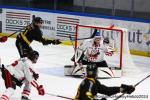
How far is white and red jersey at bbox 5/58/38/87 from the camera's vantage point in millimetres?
7801

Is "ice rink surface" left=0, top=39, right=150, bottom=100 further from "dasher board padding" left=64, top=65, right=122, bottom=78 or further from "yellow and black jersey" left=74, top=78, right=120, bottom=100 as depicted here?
"yellow and black jersey" left=74, top=78, right=120, bottom=100

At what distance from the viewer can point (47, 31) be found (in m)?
15.2

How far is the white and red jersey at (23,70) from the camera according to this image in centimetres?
780

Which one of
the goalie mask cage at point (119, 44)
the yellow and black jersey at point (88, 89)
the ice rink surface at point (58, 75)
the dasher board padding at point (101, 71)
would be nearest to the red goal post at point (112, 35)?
the goalie mask cage at point (119, 44)

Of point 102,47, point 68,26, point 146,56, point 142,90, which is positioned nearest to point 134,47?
point 146,56

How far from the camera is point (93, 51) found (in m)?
10.5

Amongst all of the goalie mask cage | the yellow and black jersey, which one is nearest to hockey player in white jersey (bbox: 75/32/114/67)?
the goalie mask cage

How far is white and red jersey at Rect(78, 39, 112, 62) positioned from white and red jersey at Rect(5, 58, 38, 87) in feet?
9.25

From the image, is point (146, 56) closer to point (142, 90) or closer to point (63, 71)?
point (63, 71)

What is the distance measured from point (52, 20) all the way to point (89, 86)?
9.31m

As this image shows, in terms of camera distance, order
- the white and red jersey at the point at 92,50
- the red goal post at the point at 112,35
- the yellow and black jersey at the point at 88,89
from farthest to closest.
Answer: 1. the red goal post at the point at 112,35
2. the white and red jersey at the point at 92,50
3. the yellow and black jersey at the point at 88,89

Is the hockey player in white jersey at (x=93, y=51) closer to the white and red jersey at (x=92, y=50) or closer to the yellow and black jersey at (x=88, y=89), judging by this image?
the white and red jersey at (x=92, y=50)

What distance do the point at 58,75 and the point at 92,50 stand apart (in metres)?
0.94

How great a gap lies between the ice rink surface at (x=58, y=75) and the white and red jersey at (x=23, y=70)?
3.30 ft
